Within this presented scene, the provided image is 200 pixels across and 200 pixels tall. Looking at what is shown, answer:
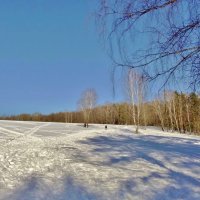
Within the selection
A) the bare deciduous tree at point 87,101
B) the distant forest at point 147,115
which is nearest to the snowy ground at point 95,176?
the distant forest at point 147,115

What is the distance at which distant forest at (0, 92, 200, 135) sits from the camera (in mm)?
38406

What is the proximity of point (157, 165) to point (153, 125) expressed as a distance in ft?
187

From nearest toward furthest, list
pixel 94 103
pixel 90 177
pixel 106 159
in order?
pixel 90 177 < pixel 106 159 < pixel 94 103

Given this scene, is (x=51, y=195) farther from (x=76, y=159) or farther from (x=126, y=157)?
(x=126, y=157)

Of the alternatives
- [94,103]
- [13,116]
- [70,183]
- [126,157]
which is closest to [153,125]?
[94,103]

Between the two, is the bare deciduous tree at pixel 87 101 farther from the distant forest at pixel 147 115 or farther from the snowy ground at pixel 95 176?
the snowy ground at pixel 95 176

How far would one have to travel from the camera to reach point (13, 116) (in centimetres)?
12700

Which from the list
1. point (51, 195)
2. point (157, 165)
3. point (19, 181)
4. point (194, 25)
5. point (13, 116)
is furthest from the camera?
point (13, 116)

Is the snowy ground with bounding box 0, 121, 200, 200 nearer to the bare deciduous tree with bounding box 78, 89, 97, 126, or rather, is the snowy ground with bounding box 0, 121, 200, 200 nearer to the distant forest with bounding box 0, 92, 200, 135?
the distant forest with bounding box 0, 92, 200, 135

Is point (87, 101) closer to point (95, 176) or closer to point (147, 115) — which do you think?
point (147, 115)

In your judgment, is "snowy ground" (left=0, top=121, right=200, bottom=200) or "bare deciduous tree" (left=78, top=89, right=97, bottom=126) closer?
"snowy ground" (left=0, top=121, right=200, bottom=200)

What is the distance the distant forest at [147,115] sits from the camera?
38406mm

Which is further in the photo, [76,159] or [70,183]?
[76,159]

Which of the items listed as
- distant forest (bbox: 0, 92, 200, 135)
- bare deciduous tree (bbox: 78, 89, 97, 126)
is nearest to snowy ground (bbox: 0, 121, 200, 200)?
distant forest (bbox: 0, 92, 200, 135)
